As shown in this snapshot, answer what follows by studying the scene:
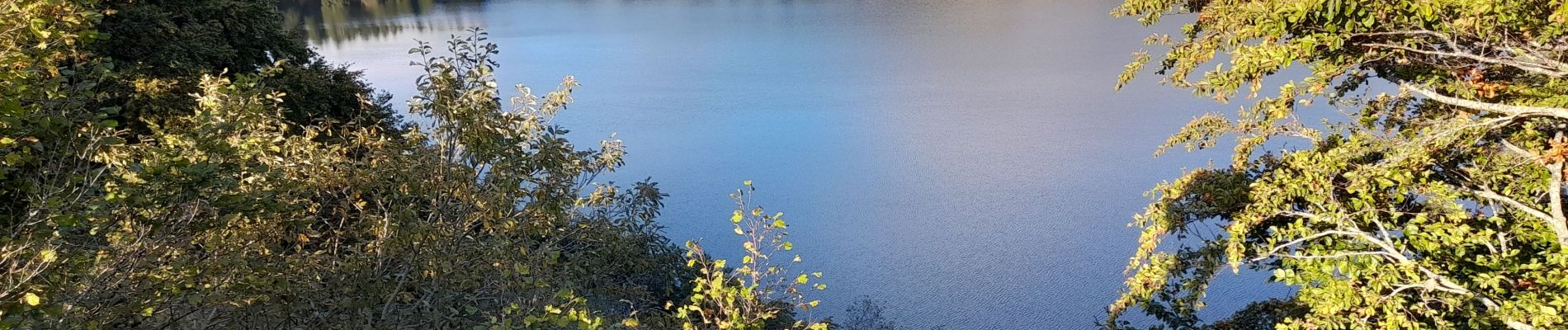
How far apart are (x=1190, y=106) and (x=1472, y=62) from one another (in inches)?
479

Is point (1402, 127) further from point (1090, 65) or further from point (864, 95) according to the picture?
point (1090, 65)

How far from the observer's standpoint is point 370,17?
119 ft

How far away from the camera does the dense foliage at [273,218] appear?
99.7 inches

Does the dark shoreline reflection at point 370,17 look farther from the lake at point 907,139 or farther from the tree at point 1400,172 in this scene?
the tree at point 1400,172

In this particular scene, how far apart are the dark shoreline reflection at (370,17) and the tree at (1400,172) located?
25648 millimetres

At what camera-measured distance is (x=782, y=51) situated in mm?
25734

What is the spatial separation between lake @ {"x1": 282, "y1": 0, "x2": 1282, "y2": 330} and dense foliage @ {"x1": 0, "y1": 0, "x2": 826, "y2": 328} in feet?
19.7

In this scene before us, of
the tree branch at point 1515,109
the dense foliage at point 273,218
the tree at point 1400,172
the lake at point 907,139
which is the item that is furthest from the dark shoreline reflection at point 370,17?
the tree branch at point 1515,109

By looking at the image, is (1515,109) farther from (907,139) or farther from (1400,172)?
(907,139)

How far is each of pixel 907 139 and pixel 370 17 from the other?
2901cm

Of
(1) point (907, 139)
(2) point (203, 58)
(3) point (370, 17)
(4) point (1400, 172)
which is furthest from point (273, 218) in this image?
(3) point (370, 17)

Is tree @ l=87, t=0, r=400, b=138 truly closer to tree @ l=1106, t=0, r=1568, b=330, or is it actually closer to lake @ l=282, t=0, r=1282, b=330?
lake @ l=282, t=0, r=1282, b=330

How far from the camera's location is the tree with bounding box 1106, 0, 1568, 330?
4.11m

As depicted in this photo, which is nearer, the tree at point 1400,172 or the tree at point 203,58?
the tree at point 1400,172
